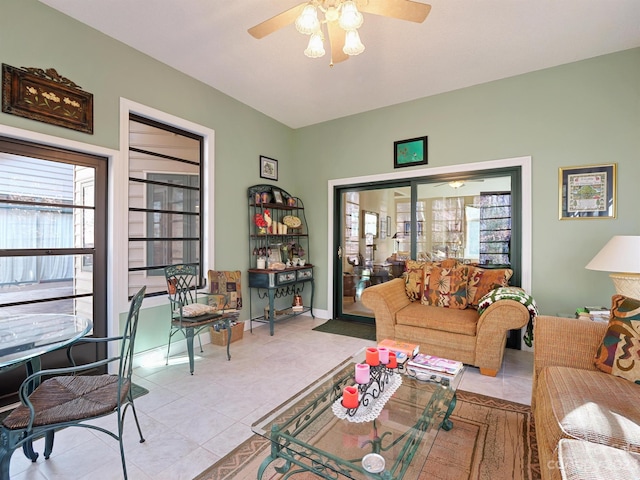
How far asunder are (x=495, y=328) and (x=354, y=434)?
1.76 m

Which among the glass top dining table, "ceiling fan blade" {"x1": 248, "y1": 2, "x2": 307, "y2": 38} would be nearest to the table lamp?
"ceiling fan blade" {"x1": 248, "y1": 2, "x2": 307, "y2": 38}

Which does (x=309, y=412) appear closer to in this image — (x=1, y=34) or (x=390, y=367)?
(x=390, y=367)

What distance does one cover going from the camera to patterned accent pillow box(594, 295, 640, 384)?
159cm

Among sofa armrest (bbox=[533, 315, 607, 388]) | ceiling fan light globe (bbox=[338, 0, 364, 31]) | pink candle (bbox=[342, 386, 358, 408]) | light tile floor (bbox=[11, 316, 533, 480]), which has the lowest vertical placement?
light tile floor (bbox=[11, 316, 533, 480])

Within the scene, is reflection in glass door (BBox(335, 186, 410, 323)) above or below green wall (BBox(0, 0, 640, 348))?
below

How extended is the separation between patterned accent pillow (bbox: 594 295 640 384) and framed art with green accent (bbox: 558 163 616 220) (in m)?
1.71

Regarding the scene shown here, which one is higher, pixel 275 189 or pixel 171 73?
pixel 171 73

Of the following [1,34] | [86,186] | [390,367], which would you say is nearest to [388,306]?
[390,367]

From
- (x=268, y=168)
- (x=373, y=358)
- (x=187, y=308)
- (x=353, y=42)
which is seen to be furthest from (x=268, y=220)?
(x=373, y=358)

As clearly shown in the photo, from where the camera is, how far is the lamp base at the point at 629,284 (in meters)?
2.27

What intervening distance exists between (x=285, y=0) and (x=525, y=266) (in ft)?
11.0

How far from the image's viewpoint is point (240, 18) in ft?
8.16

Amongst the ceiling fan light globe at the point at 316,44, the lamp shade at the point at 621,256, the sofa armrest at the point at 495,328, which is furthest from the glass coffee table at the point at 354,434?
the ceiling fan light globe at the point at 316,44

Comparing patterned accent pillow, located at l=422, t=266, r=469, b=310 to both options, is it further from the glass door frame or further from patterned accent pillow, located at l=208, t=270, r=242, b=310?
patterned accent pillow, located at l=208, t=270, r=242, b=310
